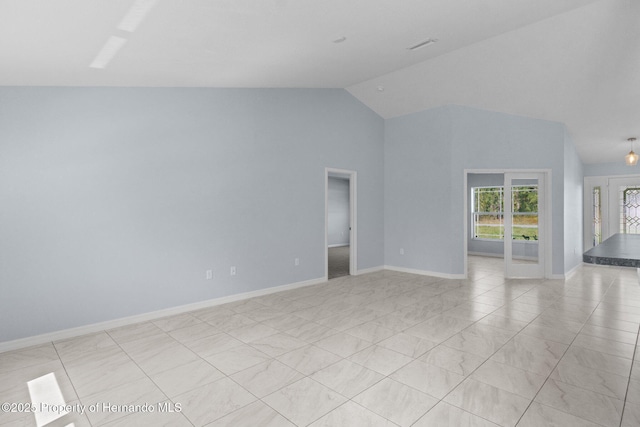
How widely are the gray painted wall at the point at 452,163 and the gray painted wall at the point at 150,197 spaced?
1.91 meters

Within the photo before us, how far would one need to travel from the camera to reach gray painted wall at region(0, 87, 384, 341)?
3.19 metres

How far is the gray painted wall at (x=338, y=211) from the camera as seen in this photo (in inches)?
479

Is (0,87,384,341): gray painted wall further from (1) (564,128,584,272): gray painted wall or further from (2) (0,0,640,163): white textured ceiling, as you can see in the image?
(1) (564,128,584,272): gray painted wall

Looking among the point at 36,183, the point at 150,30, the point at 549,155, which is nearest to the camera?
the point at 150,30

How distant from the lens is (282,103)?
5266 millimetres

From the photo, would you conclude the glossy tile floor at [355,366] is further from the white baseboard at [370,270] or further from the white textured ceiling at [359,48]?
the white textured ceiling at [359,48]

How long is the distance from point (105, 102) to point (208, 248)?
203cm

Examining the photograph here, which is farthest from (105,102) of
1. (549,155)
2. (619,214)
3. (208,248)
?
(619,214)

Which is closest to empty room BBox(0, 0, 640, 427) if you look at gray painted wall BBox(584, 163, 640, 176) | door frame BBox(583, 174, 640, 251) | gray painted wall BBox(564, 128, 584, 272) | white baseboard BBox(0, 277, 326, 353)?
white baseboard BBox(0, 277, 326, 353)

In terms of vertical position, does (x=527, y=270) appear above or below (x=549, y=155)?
below

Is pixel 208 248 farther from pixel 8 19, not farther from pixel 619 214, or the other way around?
pixel 619 214

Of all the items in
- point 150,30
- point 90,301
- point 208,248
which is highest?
point 150,30

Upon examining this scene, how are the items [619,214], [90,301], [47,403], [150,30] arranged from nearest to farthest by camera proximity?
[47,403] < [150,30] < [90,301] < [619,214]

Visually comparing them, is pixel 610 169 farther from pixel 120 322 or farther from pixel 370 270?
pixel 120 322
